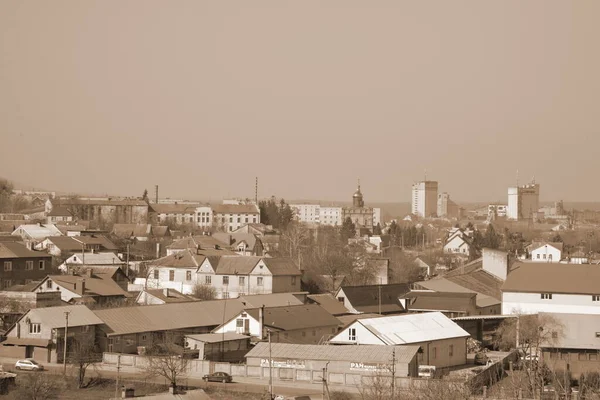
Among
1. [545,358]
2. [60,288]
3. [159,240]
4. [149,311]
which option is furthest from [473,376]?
[159,240]

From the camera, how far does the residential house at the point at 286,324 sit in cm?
3750

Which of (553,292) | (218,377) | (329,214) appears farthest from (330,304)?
(329,214)

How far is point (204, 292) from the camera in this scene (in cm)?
5034

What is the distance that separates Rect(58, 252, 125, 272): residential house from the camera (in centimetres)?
5709

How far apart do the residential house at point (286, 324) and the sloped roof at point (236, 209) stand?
77.7 metres

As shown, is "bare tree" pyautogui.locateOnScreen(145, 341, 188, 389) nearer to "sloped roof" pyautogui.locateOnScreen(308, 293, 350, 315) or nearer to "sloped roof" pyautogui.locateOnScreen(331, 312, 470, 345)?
"sloped roof" pyautogui.locateOnScreen(331, 312, 470, 345)

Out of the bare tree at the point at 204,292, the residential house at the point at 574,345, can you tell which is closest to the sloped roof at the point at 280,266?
the bare tree at the point at 204,292

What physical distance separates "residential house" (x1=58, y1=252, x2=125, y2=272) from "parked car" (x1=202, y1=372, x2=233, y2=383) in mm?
25312

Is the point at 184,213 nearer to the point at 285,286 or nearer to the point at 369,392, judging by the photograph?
the point at 285,286

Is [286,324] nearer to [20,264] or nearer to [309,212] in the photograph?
[20,264]

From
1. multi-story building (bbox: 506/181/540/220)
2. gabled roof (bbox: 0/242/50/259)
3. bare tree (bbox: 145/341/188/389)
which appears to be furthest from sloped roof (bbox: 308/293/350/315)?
multi-story building (bbox: 506/181/540/220)

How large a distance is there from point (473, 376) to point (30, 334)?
51.8 ft

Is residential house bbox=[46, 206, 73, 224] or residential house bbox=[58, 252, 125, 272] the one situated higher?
residential house bbox=[46, 206, 73, 224]

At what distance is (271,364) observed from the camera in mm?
32281
